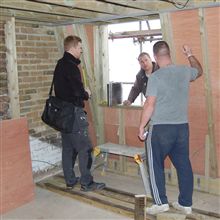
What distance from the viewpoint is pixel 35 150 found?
4188 mm

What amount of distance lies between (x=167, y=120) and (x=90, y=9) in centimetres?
117

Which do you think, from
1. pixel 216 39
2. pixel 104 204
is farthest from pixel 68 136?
pixel 216 39

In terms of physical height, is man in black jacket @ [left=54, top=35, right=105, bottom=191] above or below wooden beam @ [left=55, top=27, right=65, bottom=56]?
below

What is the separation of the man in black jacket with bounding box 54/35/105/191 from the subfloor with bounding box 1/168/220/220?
0.28 metres

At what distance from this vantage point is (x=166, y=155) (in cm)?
316

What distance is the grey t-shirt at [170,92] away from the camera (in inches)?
116

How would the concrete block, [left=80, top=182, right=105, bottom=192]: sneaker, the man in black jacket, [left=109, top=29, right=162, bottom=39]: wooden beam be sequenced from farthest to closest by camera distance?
[left=109, top=29, right=162, bottom=39]: wooden beam → [left=80, top=182, right=105, bottom=192]: sneaker → the man in black jacket → the concrete block

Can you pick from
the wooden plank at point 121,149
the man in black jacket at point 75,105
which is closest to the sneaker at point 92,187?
the man in black jacket at point 75,105

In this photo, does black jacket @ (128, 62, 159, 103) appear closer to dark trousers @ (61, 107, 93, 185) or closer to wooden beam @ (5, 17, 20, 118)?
dark trousers @ (61, 107, 93, 185)

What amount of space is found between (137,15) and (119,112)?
49.5 inches

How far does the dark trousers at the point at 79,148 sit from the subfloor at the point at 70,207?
28 centimetres

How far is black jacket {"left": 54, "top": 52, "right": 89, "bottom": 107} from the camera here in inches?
137

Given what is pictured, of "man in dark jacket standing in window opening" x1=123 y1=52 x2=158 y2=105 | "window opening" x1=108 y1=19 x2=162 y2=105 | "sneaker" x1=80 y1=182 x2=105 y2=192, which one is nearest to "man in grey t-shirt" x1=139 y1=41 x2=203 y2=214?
"man in dark jacket standing in window opening" x1=123 y1=52 x2=158 y2=105

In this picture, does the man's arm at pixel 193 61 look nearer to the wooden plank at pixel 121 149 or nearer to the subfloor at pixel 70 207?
the wooden plank at pixel 121 149
